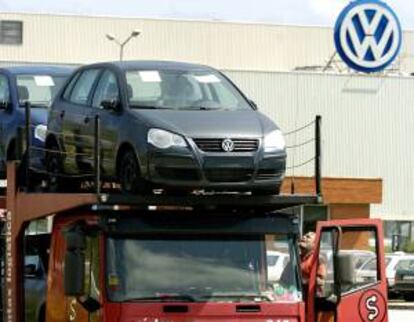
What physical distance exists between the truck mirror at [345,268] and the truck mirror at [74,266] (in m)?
1.92

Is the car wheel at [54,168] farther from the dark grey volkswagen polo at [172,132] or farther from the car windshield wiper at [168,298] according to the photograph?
the car windshield wiper at [168,298]

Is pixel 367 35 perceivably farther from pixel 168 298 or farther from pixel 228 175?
pixel 168 298

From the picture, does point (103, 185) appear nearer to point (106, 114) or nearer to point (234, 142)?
point (106, 114)

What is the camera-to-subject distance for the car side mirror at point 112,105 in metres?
10.1

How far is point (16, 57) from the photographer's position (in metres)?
65.9

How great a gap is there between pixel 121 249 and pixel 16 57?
57877 millimetres

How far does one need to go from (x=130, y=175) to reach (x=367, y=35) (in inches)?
1740

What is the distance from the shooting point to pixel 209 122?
31.3ft

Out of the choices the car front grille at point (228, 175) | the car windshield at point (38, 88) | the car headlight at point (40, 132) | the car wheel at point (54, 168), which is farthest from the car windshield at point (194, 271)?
the car windshield at point (38, 88)

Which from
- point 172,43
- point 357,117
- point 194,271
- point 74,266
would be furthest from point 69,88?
point 172,43

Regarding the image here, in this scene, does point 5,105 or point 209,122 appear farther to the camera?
point 5,105

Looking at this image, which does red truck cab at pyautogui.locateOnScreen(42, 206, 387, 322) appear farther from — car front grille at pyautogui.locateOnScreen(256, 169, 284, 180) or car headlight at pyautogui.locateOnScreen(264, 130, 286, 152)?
car headlight at pyautogui.locateOnScreen(264, 130, 286, 152)

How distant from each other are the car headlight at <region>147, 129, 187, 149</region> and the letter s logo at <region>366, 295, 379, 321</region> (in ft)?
6.48

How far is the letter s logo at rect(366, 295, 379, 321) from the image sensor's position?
9820mm
